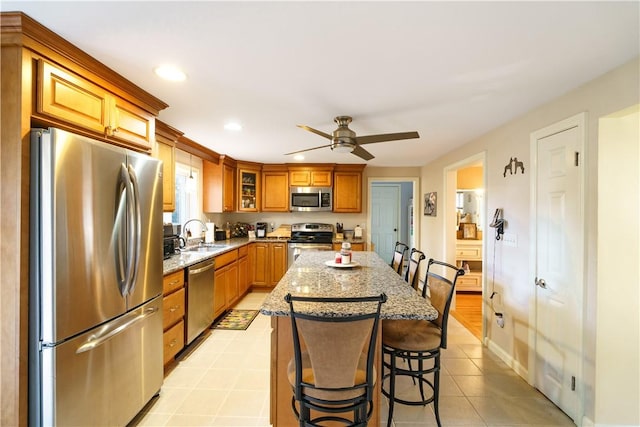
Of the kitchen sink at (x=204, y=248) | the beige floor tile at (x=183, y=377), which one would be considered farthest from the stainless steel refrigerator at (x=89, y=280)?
the kitchen sink at (x=204, y=248)

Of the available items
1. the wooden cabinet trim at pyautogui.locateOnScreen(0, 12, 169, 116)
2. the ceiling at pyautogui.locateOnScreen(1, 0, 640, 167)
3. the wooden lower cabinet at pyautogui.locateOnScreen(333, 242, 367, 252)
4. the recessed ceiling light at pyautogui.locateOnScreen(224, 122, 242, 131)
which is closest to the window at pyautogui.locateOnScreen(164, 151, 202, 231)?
the recessed ceiling light at pyautogui.locateOnScreen(224, 122, 242, 131)

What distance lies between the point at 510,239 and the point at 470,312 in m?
1.89

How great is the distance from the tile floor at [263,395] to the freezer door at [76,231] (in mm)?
963

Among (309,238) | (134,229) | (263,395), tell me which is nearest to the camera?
(134,229)

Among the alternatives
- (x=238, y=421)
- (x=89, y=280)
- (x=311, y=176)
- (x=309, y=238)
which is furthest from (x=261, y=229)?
(x=89, y=280)

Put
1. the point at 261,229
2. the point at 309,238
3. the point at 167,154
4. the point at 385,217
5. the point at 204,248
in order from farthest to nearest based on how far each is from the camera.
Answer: the point at 385,217 → the point at 261,229 → the point at 309,238 → the point at 204,248 → the point at 167,154

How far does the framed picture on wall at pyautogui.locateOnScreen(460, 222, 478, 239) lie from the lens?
5023 mm

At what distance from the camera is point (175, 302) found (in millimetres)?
2582

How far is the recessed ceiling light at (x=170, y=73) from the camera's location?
68.9 inches

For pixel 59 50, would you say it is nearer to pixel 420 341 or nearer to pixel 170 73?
pixel 170 73

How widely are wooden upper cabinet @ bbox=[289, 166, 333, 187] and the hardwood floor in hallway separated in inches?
114

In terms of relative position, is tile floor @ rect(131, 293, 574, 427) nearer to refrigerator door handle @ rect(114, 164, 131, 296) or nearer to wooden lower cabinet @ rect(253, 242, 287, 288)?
refrigerator door handle @ rect(114, 164, 131, 296)

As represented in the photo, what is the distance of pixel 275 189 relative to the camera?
5.41 m

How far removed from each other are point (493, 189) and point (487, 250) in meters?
0.65
